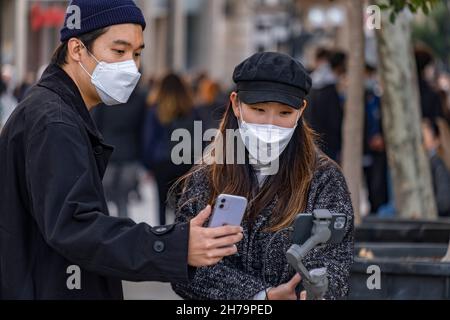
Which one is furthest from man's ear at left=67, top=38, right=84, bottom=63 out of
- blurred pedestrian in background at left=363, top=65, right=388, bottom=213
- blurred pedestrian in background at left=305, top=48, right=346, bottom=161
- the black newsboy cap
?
blurred pedestrian in background at left=363, top=65, right=388, bottom=213

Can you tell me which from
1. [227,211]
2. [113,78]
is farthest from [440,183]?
[227,211]

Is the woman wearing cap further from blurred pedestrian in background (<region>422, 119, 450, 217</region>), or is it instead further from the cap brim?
blurred pedestrian in background (<region>422, 119, 450, 217</region>)

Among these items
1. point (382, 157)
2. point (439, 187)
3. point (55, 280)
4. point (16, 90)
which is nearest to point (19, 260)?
→ point (55, 280)

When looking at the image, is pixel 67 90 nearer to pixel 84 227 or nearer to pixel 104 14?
pixel 104 14

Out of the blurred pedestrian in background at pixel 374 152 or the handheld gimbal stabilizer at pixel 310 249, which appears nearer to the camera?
the handheld gimbal stabilizer at pixel 310 249

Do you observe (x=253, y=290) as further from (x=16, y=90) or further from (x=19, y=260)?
(x=16, y=90)

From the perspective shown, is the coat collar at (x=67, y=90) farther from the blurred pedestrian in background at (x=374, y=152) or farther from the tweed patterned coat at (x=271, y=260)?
the blurred pedestrian in background at (x=374, y=152)

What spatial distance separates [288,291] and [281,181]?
22.8 inches

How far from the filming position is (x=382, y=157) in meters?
14.9

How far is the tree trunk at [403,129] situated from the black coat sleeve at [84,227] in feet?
21.7

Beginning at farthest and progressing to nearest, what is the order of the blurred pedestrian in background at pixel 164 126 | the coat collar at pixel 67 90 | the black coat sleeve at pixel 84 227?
the blurred pedestrian in background at pixel 164 126 → the coat collar at pixel 67 90 → the black coat sleeve at pixel 84 227

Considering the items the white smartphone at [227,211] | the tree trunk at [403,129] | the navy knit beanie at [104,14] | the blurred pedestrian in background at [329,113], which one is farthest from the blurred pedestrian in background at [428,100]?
the white smartphone at [227,211]

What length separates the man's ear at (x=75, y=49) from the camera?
4047mm
